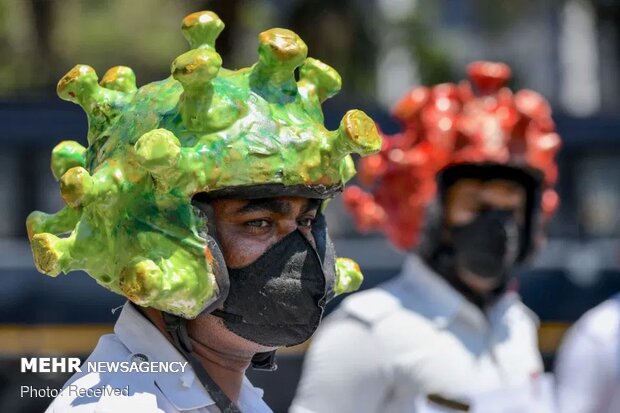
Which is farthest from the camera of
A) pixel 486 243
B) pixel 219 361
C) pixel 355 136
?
pixel 486 243

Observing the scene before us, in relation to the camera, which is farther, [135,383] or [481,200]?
[481,200]

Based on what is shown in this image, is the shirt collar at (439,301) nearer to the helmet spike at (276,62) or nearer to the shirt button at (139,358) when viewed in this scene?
the helmet spike at (276,62)

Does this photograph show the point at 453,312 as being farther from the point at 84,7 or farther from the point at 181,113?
the point at 84,7

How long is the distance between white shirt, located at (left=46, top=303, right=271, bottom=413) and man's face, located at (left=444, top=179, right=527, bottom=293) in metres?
2.46

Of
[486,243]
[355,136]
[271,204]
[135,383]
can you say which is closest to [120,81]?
[271,204]

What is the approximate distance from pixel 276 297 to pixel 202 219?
242 mm

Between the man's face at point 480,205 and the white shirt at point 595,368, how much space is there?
99 cm

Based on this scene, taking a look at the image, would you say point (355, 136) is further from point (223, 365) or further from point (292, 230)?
point (223, 365)

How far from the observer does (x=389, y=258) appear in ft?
28.9

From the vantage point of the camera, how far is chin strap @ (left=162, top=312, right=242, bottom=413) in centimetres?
332

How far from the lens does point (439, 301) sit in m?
5.58

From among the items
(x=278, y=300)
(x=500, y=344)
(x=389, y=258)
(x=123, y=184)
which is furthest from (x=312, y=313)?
(x=389, y=258)

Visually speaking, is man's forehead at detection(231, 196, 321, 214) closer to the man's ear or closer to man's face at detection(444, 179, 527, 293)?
the man's ear

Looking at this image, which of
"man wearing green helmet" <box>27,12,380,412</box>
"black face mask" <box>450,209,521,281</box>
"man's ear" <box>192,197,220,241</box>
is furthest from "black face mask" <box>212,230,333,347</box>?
"black face mask" <box>450,209,521,281</box>
